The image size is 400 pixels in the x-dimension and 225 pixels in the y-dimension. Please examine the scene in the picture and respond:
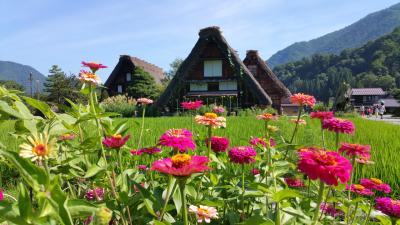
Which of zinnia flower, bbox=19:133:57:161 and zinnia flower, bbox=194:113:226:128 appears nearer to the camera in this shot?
zinnia flower, bbox=19:133:57:161

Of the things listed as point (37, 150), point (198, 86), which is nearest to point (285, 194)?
point (37, 150)

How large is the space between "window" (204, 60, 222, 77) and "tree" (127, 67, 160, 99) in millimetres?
7253

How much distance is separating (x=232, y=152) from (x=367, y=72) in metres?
88.1

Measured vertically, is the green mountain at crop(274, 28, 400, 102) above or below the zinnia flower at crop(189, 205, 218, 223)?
above

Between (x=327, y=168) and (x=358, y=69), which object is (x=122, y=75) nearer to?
(x=327, y=168)

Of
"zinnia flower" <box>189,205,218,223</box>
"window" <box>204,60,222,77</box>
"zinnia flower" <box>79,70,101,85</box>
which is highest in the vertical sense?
"window" <box>204,60,222,77</box>

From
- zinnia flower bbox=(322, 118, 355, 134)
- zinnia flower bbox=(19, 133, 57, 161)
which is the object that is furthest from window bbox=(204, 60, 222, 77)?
zinnia flower bbox=(19, 133, 57, 161)

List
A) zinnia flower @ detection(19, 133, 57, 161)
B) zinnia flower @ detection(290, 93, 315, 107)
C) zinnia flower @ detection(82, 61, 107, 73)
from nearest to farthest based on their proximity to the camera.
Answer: zinnia flower @ detection(19, 133, 57, 161)
zinnia flower @ detection(82, 61, 107, 73)
zinnia flower @ detection(290, 93, 315, 107)

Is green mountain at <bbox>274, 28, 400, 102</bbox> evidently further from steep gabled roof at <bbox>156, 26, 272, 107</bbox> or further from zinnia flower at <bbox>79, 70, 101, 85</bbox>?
zinnia flower at <bbox>79, 70, 101, 85</bbox>

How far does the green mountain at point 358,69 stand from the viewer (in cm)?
7169

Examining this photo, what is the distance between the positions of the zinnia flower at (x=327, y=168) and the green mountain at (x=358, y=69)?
68547mm

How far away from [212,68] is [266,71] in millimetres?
4028

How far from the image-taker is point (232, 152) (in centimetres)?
134

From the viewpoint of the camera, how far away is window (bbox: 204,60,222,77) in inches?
659
